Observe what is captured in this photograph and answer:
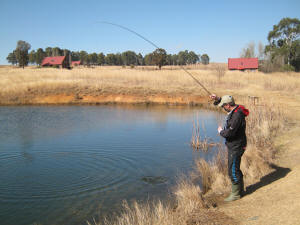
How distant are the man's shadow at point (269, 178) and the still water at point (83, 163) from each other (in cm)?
185

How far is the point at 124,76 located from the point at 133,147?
20997 mm

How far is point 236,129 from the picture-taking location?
491 cm

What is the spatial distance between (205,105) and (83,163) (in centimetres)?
1473

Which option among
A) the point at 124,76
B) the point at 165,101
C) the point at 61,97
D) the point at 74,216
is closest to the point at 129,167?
the point at 74,216

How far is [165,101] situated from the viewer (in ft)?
80.1

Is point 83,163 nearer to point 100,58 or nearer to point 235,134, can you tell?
point 235,134

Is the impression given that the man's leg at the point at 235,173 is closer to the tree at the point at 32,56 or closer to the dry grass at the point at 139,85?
the dry grass at the point at 139,85

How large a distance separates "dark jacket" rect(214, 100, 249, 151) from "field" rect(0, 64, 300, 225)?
0.99 m

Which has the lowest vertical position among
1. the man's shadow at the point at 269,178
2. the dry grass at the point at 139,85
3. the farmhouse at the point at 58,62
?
the man's shadow at the point at 269,178

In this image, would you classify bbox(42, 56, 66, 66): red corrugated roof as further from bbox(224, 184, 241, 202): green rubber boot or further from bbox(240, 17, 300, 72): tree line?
bbox(224, 184, 241, 202): green rubber boot

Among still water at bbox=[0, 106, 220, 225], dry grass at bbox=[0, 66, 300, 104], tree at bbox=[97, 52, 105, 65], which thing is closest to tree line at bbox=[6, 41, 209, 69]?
tree at bbox=[97, 52, 105, 65]

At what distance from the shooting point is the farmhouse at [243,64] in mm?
56741

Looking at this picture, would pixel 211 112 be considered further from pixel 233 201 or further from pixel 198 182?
pixel 233 201

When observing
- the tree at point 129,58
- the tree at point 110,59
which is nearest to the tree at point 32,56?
the tree at point 110,59
